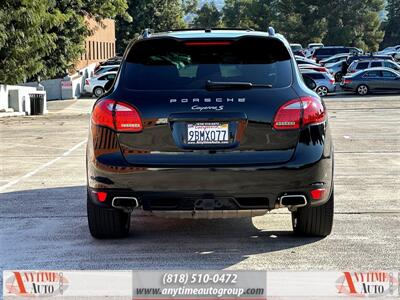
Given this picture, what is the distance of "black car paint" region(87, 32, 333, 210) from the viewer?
219 inches

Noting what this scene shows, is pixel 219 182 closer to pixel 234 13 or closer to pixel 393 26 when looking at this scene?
pixel 393 26

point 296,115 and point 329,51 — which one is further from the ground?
point 296,115

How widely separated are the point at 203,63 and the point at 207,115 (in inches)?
23.5

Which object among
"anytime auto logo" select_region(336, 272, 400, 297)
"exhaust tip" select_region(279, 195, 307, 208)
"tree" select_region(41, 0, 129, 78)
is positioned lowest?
"tree" select_region(41, 0, 129, 78)

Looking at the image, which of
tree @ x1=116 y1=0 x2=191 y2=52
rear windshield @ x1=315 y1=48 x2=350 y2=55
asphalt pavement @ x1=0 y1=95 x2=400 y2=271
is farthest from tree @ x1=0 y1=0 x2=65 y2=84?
tree @ x1=116 y1=0 x2=191 y2=52

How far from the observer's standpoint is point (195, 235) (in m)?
6.69

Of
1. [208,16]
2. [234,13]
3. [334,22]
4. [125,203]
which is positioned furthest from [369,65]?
[208,16]

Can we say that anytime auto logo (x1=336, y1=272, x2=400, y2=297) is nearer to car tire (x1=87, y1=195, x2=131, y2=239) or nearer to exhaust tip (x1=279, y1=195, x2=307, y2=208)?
exhaust tip (x1=279, y1=195, x2=307, y2=208)

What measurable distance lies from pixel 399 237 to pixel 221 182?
77.8 inches

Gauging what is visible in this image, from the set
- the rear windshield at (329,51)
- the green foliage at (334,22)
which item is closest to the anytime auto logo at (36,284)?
the rear windshield at (329,51)

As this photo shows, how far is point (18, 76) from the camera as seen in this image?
25.1 meters

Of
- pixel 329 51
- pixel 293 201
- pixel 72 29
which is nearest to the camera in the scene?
pixel 293 201

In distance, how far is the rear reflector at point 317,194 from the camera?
572 centimetres

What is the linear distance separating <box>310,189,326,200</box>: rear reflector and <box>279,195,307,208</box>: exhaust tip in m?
0.08
